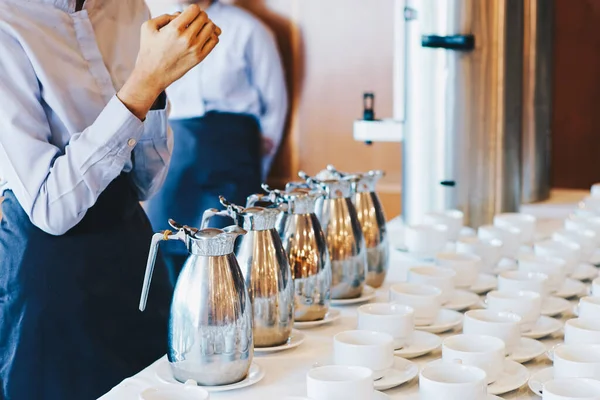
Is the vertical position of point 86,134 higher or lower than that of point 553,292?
higher

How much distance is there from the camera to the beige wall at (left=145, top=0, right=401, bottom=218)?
14.9ft

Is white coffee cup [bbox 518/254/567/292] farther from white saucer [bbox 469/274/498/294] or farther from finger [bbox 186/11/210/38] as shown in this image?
finger [bbox 186/11/210/38]

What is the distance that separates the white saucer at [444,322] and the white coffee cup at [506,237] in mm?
504

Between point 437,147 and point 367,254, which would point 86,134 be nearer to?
point 367,254

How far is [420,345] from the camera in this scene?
1.29m

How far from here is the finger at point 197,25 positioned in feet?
4.64

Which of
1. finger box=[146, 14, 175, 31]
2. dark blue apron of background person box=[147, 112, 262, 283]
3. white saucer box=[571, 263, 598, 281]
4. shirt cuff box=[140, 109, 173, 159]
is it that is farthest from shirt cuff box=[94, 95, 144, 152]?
dark blue apron of background person box=[147, 112, 262, 283]

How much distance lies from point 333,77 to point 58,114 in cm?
317

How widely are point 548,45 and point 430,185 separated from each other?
649 mm

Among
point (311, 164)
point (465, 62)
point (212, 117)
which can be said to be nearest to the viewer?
point (465, 62)

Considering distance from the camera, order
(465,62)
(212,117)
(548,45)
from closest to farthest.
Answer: (465,62) < (548,45) < (212,117)

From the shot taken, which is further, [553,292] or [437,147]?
[437,147]

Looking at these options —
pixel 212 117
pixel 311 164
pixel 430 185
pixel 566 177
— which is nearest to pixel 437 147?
pixel 430 185

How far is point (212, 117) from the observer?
4191 mm
